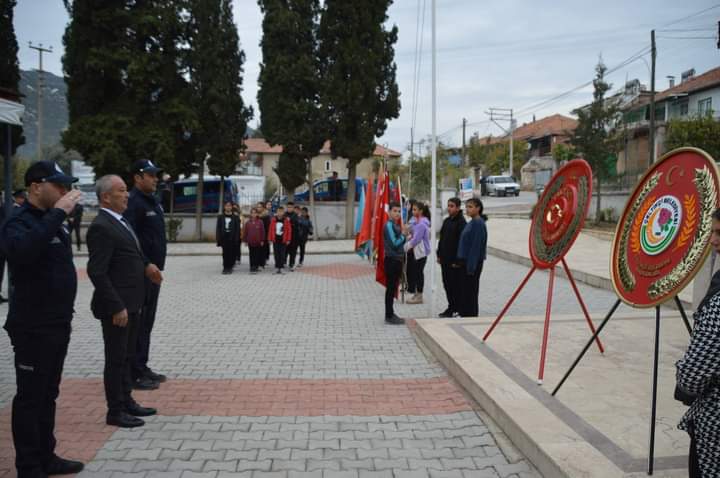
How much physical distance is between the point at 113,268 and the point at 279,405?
187cm

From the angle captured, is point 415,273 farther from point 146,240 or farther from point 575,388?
point 146,240

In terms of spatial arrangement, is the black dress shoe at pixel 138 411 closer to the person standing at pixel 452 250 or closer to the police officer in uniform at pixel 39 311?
the police officer in uniform at pixel 39 311

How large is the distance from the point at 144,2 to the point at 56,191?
22.8 metres

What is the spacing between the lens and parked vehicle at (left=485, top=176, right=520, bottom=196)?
1927 inches

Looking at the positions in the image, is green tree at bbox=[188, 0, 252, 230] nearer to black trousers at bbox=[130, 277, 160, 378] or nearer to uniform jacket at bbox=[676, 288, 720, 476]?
black trousers at bbox=[130, 277, 160, 378]

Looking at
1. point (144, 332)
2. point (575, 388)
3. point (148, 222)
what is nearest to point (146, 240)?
point (148, 222)

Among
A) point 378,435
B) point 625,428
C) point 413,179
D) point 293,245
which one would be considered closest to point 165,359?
point 378,435

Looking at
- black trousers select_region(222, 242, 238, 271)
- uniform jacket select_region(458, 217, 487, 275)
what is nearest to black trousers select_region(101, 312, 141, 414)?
uniform jacket select_region(458, 217, 487, 275)

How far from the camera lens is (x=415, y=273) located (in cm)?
1109

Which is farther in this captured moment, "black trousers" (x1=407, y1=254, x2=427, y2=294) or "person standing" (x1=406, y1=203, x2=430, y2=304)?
"black trousers" (x1=407, y1=254, x2=427, y2=294)

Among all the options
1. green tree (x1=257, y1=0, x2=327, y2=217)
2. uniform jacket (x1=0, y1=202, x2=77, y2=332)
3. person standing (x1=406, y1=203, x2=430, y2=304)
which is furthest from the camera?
green tree (x1=257, y1=0, x2=327, y2=217)

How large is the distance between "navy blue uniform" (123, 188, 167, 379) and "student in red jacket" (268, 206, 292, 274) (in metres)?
9.15

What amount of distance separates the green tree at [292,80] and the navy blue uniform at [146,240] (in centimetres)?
1916

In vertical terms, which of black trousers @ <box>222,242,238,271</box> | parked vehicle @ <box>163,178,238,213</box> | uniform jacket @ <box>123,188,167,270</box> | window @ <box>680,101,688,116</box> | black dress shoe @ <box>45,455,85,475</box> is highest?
window @ <box>680,101,688,116</box>
